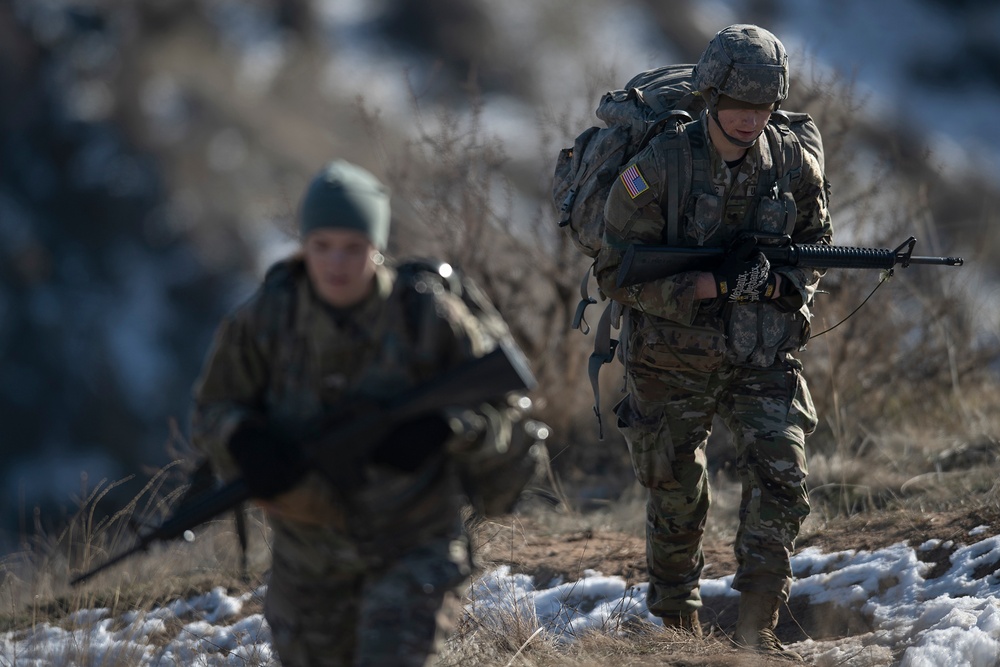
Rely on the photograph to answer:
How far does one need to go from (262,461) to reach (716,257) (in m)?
2.08

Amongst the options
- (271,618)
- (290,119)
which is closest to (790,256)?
(271,618)

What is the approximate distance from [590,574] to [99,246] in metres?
20.1

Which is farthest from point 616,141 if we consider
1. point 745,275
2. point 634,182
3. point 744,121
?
point 745,275

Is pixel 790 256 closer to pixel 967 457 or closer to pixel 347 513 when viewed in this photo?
pixel 347 513

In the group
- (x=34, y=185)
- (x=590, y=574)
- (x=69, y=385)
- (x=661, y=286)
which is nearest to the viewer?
(x=661, y=286)

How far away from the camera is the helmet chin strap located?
4430mm

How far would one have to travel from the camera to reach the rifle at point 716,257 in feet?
14.6

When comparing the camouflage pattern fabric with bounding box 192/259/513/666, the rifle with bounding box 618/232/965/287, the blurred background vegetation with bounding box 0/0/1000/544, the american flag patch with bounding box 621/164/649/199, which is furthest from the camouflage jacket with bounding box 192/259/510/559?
the blurred background vegetation with bounding box 0/0/1000/544

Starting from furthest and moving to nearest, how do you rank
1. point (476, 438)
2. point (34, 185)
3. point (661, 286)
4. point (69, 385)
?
point (34, 185)
point (69, 385)
point (661, 286)
point (476, 438)

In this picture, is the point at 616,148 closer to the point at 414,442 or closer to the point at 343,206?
the point at 343,206

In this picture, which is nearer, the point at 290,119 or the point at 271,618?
the point at 271,618

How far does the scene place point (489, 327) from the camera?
3316 millimetres

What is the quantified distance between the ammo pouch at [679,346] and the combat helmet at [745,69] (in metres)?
0.85

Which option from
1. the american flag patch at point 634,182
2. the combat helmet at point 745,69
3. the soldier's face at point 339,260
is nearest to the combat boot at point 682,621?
the american flag patch at point 634,182
